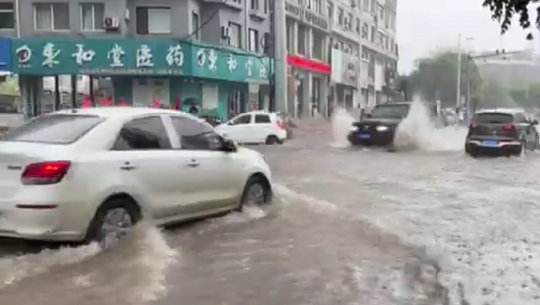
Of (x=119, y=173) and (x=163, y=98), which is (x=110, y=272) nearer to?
(x=119, y=173)

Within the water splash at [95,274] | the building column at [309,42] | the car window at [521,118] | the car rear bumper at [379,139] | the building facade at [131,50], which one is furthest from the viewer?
the building column at [309,42]

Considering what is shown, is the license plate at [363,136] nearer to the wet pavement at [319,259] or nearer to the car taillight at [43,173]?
the wet pavement at [319,259]

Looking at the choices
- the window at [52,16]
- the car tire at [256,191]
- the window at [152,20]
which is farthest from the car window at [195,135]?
the window at [52,16]

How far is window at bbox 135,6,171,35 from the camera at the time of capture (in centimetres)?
3366

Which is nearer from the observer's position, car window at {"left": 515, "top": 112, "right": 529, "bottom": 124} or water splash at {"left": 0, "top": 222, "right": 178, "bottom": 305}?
water splash at {"left": 0, "top": 222, "right": 178, "bottom": 305}

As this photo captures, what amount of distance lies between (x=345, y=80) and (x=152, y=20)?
29.7 meters

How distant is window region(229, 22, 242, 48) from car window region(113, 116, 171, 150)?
99.9ft

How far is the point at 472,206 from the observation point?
11.3 meters

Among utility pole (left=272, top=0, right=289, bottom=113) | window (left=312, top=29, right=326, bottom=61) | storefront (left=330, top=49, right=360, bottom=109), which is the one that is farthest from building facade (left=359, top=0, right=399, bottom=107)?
utility pole (left=272, top=0, right=289, bottom=113)

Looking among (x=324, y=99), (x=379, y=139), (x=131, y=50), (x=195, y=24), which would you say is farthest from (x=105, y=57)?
(x=324, y=99)

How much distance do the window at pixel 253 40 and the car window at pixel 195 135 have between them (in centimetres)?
3272

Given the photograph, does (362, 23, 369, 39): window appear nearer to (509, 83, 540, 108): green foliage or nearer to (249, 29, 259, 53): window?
(249, 29, 259, 53): window

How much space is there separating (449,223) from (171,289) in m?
4.82

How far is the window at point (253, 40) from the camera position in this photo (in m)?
41.3
